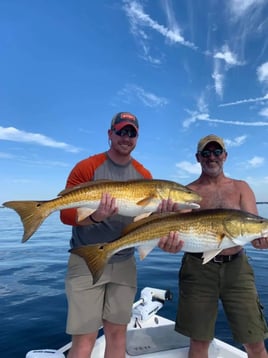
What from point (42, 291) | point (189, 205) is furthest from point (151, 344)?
point (42, 291)

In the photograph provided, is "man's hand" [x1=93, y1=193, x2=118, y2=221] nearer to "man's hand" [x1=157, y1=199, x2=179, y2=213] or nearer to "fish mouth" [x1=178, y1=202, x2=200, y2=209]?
"man's hand" [x1=157, y1=199, x2=179, y2=213]

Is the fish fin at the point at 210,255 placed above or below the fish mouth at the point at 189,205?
below

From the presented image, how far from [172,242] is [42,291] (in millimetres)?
7231

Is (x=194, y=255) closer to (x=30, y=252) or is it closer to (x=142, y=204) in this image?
(x=142, y=204)

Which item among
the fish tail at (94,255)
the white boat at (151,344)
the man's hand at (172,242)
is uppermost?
the man's hand at (172,242)

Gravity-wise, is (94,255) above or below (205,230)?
below

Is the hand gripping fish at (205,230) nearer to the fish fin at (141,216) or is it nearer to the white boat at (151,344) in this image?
the fish fin at (141,216)

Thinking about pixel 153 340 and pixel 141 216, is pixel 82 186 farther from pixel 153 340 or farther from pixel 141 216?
pixel 153 340

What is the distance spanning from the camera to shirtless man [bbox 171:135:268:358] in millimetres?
4383

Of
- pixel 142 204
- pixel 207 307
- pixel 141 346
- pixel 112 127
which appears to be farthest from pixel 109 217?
pixel 141 346

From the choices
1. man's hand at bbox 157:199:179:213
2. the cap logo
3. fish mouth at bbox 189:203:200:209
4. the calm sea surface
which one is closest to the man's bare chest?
fish mouth at bbox 189:203:200:209

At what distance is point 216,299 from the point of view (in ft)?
15.0

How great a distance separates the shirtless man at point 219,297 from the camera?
14.4 ft

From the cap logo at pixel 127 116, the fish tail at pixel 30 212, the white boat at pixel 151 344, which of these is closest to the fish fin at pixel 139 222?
the fish tail at pixel 30 212
